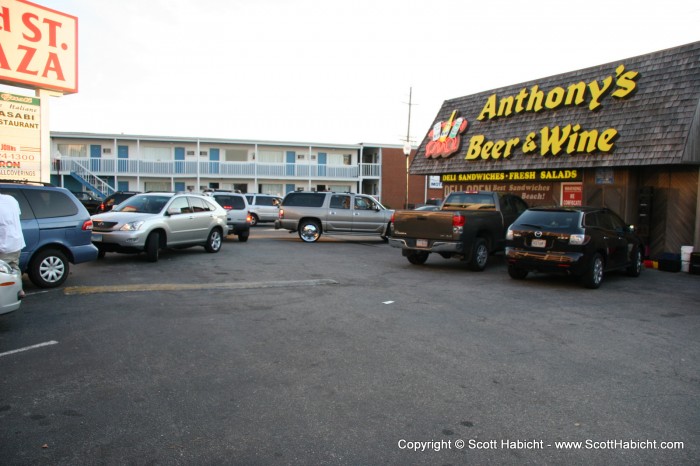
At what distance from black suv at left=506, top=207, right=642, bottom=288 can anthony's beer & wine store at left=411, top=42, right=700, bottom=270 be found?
3708 mm

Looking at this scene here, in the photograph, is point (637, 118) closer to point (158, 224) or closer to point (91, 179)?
point (158, 224)

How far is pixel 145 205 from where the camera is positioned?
1403cm

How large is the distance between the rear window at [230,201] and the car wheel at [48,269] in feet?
35.4

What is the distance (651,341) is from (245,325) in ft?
16.9

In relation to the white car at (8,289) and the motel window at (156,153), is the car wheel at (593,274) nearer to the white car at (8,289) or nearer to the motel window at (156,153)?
the white car at (8,289)

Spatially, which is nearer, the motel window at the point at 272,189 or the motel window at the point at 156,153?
the motel window at the point at 156,153

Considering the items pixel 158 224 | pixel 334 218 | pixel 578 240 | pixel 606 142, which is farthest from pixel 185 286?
pixel 606 142

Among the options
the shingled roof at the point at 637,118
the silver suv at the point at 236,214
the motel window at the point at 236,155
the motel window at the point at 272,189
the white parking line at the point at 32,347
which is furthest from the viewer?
the motel window at the point at 272,189

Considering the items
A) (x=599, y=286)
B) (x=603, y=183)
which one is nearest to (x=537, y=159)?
(x=603, y=183)

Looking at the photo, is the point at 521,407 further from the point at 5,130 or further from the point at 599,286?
the point at 5,130

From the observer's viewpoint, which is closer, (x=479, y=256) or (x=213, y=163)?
(x=479, y=256)

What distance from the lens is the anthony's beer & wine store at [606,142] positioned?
1415 centimetres

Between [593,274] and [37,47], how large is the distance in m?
15.5

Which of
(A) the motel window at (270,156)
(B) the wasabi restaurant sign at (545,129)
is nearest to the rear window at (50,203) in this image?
(B) the wasabi restaurant sign at (545,129)
